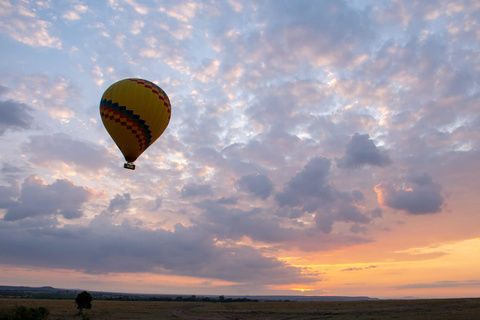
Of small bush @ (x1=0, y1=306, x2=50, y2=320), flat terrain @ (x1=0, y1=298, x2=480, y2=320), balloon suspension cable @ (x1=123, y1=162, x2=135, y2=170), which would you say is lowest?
flat terrain @ (x1=0, y1=298, x2=480, y2=320)

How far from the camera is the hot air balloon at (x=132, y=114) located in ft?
122

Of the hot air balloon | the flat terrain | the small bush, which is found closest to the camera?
the small bush

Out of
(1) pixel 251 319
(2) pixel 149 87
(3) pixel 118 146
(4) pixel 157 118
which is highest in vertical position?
(2) pixel 149 87

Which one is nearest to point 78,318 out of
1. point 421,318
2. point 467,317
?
point 421,318

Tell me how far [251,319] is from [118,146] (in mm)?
35885

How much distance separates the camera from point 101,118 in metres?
39.1

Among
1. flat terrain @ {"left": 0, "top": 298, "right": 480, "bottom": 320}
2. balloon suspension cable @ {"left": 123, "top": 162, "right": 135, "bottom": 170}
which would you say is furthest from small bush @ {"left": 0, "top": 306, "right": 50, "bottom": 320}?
balloon suspension cable @ {"left": 123, "top": 162, "right": 135, "bottom": 170}

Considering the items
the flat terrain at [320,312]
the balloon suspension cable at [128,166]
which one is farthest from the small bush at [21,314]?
the balloon suspension cable at [128,166]

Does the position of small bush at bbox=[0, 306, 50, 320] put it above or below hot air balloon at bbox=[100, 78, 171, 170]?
below

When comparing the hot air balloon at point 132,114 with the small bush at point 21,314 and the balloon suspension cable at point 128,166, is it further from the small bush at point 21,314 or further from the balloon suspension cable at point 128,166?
the small bush at point 21,314

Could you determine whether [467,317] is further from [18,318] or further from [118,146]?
[18,318]

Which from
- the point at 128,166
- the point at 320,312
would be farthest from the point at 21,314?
the point at 320,312

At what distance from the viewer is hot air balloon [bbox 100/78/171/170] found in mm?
37156

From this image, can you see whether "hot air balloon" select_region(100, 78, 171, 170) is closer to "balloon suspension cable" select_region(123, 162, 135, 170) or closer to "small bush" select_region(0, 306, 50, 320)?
"balloon suspension cable" select_region(123, 162, 135, 170)
